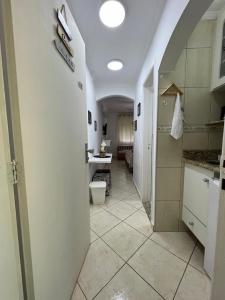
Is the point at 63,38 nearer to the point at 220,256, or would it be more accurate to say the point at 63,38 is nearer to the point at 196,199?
the point at 220,256

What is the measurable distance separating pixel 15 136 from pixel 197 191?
1604 millimetres

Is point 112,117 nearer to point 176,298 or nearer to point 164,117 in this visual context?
point 164,117

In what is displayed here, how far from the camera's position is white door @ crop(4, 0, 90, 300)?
22.2 inches

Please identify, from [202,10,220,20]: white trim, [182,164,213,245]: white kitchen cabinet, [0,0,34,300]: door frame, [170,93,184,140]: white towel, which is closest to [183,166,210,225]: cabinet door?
[182,164,213,245]: white kitchen cabinet

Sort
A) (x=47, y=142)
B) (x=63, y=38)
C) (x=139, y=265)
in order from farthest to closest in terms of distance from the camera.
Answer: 1. (x=139, y=265)
2. (x=63, y=38)
3. (x=47, y=142)

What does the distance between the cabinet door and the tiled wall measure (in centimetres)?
11

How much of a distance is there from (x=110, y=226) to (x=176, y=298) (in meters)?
Answer: 0.99

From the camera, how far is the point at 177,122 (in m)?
1.59

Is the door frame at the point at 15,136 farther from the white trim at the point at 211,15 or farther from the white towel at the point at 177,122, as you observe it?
the white trim at the point at 211,15

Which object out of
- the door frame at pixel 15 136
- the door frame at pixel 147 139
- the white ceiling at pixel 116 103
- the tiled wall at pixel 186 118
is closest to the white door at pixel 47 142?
the door frame at pixel 15 136

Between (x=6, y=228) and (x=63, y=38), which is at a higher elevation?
(x=63, y=38)

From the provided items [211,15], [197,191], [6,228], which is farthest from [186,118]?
[6,228]

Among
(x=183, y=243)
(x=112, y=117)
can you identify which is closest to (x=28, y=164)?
(x=183, y=243)

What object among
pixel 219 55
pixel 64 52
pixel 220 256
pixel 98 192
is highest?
pixel 219 55
